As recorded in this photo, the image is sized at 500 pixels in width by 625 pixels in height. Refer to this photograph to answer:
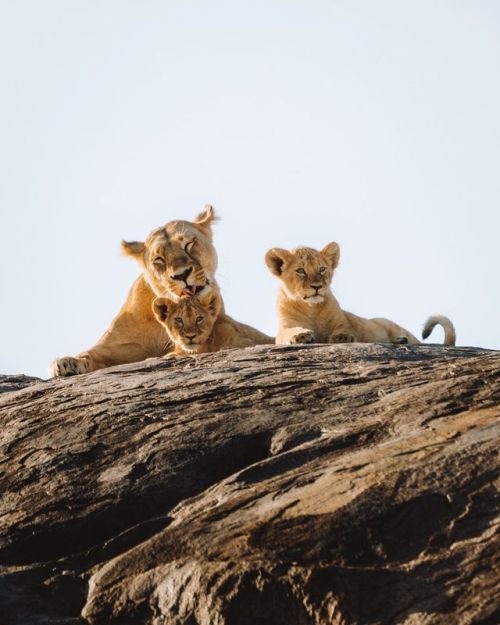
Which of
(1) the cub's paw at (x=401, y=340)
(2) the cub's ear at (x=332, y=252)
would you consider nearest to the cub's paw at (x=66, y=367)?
(2) the cub's ear at (x=332, y=252)

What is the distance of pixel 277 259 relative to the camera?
11.2 m

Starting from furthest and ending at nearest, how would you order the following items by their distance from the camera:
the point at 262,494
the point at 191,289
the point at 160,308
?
1. the point at 191,289
2. the point at 160,308
3. the point at 262,494

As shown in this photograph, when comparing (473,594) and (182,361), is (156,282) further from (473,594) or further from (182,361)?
(473,594)

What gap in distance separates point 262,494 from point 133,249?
5133 millimetres

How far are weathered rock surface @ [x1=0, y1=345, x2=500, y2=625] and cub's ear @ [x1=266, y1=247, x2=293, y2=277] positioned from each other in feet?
7.78

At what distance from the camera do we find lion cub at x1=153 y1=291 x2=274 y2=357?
10438 mm

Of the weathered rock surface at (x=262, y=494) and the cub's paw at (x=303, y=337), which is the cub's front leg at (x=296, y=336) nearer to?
the cub's paw at (x=303, y=337)

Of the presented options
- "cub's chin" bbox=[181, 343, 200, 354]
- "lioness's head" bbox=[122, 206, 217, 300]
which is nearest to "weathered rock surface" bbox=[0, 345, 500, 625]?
"cub's chin" bbox=[181, 343, 200, 354]

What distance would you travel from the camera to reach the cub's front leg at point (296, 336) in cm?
1025

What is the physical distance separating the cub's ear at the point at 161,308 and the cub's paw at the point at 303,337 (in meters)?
1.13

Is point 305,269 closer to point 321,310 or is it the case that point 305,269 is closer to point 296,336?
point 321,310

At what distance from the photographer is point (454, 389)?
7.66 m

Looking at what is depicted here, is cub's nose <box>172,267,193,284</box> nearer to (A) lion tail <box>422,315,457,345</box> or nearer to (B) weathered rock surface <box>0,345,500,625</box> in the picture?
(B) weathered rock surface <box>0,345,500,625</box>

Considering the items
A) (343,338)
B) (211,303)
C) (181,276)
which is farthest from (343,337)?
(181,276)
